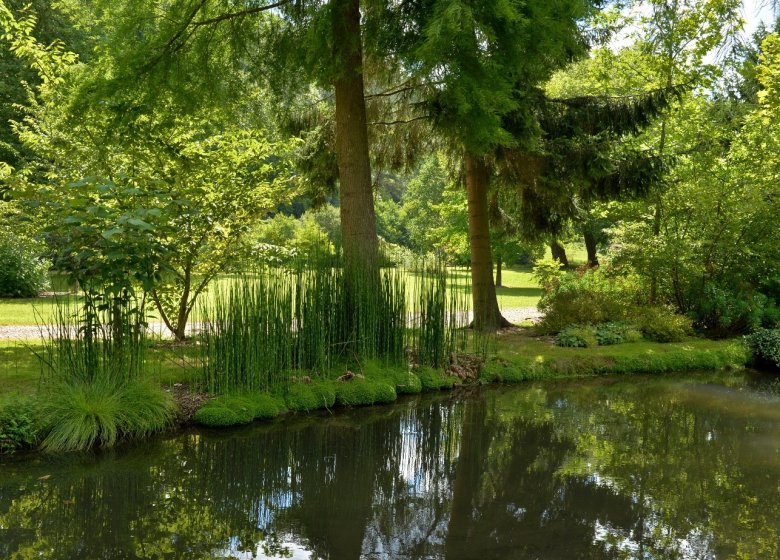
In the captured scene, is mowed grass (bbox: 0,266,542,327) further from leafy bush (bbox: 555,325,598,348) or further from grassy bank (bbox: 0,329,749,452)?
leafy bush (bbox: 555,325,598,348)

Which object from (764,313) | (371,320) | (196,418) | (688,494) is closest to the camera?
(688,494)

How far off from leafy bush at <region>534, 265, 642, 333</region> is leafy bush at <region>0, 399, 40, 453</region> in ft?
26.7

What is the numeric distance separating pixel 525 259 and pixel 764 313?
26.5 meters

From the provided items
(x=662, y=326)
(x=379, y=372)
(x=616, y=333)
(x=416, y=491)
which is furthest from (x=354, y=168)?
(x=662, y=326)

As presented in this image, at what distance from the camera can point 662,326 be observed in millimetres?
11055

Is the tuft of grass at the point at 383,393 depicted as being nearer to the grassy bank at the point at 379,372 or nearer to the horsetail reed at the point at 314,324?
the grassy bank at the point at 379,372

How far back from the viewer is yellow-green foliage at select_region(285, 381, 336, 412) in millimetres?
6773

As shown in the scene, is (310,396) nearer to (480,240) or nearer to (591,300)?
(480,240)

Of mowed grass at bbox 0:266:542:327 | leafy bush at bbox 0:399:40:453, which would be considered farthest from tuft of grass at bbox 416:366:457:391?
leafy bush at bbox 0:399:40:453

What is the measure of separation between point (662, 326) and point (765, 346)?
5.08ft

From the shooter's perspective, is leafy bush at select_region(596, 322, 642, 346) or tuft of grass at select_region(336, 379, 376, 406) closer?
tuft of grass at select_region(336, 379, 376, 406)

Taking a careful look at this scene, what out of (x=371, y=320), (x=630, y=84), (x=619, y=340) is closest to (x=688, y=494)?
(x=371, y=320)

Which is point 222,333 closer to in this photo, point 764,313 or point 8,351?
point 8,351

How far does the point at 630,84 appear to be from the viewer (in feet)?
48.0
